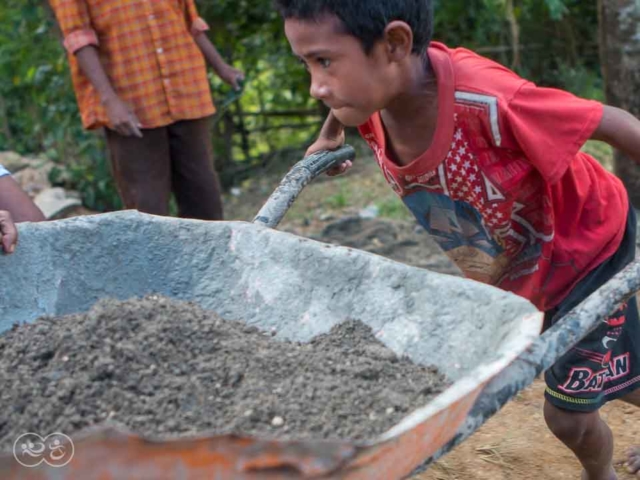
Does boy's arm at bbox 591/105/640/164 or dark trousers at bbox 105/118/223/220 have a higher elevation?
boy's arm at bbox 591/105/640/164

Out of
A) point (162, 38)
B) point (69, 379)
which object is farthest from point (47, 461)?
point (162, 38)

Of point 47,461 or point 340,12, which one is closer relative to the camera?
point 47,461

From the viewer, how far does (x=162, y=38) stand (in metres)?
3.92

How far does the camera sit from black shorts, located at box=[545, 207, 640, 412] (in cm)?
216

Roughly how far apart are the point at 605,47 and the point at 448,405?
117 inches

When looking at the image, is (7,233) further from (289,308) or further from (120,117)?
(120,117)

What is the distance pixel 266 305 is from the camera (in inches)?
74.0

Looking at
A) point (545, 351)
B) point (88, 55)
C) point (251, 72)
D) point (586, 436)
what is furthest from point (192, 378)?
point (251, 72)

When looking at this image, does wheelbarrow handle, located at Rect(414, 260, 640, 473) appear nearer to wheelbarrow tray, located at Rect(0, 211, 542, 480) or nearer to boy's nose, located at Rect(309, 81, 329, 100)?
wheelbarrow tray, located at Rect(0, 211, 542, 480)

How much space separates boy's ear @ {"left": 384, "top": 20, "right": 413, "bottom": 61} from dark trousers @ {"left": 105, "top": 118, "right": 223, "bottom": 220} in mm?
2166

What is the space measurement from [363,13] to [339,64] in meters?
0.12

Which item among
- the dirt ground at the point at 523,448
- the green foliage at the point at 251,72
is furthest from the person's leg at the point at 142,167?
the dirt ground at the point at 523,448

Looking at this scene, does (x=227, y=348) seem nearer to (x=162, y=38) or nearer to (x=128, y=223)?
(x=128, y=223)

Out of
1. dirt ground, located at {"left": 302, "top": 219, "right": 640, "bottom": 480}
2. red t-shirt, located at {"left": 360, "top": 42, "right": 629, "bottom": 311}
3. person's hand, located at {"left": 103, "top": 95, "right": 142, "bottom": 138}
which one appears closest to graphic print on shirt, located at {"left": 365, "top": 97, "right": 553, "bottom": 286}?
red t-shirt, located at {"left": 360, "top": 42, "right": 629, "bottom": 311}
